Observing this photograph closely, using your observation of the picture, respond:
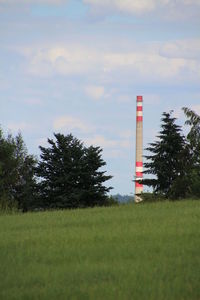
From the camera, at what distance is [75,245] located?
14883 millimetres

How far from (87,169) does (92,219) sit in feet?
156

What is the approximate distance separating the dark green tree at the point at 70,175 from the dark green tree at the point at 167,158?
35.7ft

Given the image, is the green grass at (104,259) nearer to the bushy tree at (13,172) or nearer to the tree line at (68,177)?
the tree line at (68,177)

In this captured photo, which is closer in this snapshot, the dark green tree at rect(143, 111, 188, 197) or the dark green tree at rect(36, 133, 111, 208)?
the dark green tree at rect(143, 111, 188, 197)

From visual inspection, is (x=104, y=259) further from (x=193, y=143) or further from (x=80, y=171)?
(x=80, y=171)

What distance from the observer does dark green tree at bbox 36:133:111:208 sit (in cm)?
6656

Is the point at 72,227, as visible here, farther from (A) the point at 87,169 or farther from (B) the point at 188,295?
(A) the point at 87,169

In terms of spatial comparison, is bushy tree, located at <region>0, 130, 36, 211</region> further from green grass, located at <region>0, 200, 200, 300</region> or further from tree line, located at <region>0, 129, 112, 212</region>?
green grass, located at <region>0, 200, 200, 300</region>

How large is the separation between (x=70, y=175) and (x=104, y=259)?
54640mm

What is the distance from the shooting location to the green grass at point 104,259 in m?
10.3

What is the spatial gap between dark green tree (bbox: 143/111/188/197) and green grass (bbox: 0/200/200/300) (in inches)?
1323

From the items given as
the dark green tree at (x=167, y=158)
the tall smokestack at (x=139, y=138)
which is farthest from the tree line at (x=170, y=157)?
the tall smokestack at (x=139, y=138)

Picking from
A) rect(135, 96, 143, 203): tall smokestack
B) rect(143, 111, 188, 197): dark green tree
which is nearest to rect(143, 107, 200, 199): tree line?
rect(143, 111, 188, 197): dark green tree

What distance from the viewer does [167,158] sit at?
55094 mm
